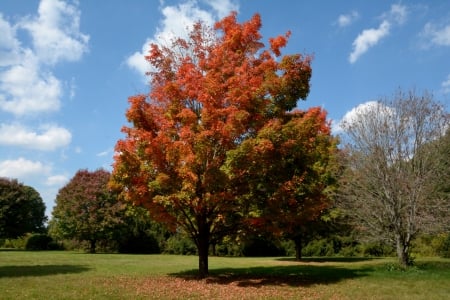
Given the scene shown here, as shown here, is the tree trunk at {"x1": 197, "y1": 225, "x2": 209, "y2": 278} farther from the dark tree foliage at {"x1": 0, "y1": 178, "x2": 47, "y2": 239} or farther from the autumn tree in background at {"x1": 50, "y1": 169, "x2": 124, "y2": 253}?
the dark tree foliage at {"x1": 0, "y1": 178, "x2": 47, "y2": 239}

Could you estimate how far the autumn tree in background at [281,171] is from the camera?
51.2 feet

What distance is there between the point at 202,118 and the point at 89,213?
1302 inches

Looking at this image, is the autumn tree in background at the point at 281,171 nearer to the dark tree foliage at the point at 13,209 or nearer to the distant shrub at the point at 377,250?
the distant shrub at the point at 377,250

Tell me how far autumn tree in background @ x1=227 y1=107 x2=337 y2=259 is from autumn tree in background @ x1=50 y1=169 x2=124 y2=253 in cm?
2937

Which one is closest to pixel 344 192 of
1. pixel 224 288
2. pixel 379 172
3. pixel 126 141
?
pixel 379 172

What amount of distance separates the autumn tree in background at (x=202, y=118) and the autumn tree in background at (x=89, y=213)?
2772 centimetres

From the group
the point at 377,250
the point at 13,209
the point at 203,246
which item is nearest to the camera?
the point at 203,246

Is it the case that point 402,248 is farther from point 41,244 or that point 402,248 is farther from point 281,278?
point 41,244

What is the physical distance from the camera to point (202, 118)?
639 inches

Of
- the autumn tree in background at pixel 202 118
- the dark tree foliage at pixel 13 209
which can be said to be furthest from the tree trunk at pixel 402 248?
the dark tree foliage at pixel 13 209

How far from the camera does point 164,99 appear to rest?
727 inches

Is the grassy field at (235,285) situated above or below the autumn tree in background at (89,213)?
below

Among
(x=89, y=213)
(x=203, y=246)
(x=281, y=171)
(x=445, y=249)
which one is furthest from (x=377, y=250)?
(x=89, y=213)

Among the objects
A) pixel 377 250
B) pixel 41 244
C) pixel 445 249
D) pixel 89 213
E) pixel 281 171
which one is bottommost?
pixel 377 250
